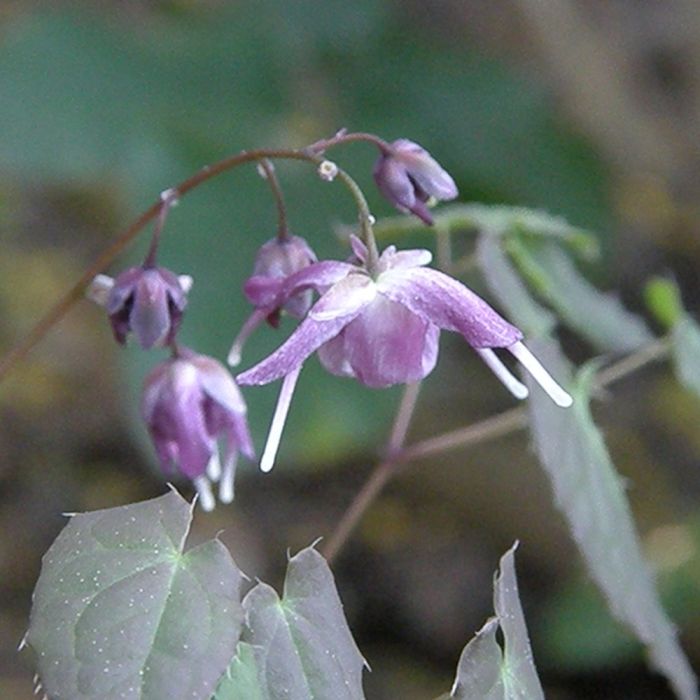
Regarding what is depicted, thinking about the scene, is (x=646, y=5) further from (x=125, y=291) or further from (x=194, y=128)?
(x=125, y=291)

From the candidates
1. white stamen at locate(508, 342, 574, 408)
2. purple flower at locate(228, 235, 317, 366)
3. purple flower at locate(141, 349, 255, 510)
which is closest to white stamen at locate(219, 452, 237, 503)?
purple flower at locate(141, 349, 255, 510)

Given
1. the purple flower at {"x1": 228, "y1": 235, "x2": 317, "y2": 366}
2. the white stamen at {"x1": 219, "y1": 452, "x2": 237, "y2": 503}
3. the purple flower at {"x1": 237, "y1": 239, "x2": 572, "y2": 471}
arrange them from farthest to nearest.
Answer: the white stamen at {"x1": 219, "y1": 452, "x2": 237, "y2": 503} → the purple flower at {"x1": 228, "y1": 235, "x2": 317, "y2": 366} → the purple flower at {"x1": 237, "y1": 239, "x2": 572, "y2": 471}

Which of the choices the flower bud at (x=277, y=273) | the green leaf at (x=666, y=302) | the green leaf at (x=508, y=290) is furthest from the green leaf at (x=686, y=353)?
the flower bud at (x=277, y=273)

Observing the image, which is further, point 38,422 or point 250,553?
point 38,422

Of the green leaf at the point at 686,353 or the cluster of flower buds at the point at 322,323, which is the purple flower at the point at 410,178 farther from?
the green leaf at the point at 686,353

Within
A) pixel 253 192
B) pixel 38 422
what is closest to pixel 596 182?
pixel 253 192

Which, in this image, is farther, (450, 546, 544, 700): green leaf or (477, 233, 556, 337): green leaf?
(477, 233, 556, 337): green leaf

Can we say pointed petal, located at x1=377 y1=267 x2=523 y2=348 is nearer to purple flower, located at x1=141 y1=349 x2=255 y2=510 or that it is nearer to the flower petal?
the flower petal
